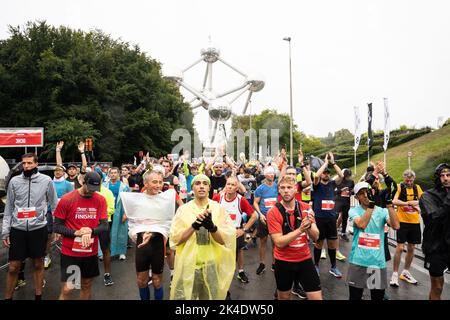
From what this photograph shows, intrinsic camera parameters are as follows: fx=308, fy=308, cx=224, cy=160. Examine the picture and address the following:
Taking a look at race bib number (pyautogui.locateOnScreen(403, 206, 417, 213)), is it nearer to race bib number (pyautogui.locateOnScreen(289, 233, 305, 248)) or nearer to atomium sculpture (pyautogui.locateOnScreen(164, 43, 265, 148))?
race bib number (pyautogui.locateOnScreen(289, 233, 305, 248))

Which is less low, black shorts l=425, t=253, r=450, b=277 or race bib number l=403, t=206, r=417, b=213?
race bib number l=403, t=206, r=417, b=213

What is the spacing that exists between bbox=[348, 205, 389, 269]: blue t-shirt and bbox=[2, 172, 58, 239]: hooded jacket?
412 cm

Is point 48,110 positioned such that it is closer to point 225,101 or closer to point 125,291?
point 225,101

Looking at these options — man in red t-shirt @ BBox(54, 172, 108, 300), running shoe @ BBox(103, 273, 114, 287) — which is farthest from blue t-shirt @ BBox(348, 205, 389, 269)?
running shoe @ BBox(103, 273, 114, 287)

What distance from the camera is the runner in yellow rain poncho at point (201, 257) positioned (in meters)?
3.00

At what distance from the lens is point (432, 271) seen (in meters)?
3.63

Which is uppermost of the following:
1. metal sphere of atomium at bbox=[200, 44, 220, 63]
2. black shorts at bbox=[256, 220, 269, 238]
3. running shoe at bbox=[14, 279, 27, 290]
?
metal sphere of atomium at bbox=[200, 44, 220, 63]

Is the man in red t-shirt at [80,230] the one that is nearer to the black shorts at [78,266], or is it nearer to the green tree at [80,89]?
the black shorts at [78,266]

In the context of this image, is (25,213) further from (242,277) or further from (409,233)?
(409,233)

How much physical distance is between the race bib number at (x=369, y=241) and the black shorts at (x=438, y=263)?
0.71 m

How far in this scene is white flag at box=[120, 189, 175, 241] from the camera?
3.74 metres

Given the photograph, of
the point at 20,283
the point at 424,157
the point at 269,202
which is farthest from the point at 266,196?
the point at 424,157
